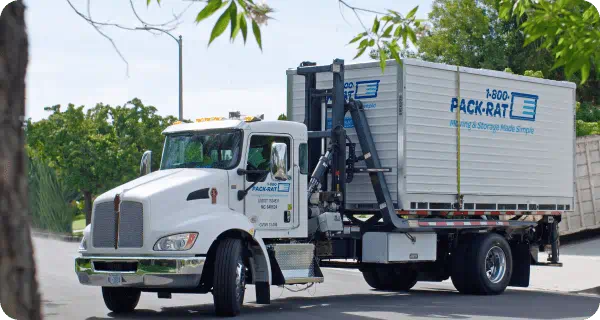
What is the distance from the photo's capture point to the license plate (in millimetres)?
12992

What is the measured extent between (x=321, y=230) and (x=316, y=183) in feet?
2.52

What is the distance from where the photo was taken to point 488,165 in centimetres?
1784

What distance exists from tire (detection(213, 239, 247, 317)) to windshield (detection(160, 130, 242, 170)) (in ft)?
4.72

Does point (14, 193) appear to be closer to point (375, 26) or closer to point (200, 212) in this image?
point (375, 26)

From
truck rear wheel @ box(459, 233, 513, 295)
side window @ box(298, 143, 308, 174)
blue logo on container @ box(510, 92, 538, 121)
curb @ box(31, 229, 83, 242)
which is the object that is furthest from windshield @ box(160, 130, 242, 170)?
curb @ box(31, 229, 83, 242)

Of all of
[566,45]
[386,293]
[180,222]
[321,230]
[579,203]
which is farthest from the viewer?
[579,203]

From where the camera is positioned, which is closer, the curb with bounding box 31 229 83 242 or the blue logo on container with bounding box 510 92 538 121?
the blue logo on container with bounding box 510 92 538 121

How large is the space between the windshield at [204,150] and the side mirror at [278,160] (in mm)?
696

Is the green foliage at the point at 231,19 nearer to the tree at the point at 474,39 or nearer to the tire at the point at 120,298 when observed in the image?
the tire at the point at 120,298

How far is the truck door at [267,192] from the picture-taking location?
14.1 metres

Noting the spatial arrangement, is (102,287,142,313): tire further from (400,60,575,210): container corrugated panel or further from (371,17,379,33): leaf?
(371,17,379,33): leaf

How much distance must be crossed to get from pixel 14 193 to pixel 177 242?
357 inches

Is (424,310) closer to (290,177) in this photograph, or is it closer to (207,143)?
(290,177)

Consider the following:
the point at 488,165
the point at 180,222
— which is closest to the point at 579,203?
the point at 488,165
